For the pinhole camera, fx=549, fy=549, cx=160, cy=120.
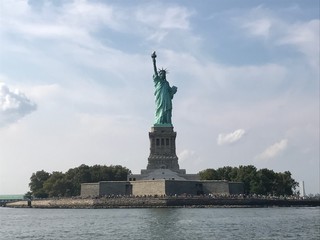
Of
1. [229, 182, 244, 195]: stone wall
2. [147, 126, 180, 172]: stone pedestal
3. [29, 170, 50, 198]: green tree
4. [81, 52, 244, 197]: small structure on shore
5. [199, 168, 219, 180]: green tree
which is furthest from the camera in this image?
[29, 170, 50, 198]: green tree

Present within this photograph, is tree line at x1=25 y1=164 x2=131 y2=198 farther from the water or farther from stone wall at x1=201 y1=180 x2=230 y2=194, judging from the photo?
the water

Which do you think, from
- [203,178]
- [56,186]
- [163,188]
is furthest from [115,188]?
[56,186]

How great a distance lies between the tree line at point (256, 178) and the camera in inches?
3071

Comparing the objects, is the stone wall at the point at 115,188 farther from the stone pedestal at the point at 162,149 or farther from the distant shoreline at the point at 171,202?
the stone pedestal at the point at 162,149

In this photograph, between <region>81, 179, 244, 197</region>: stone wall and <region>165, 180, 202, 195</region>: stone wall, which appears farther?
<region>81, 179, 244, 197</region>: stone wall

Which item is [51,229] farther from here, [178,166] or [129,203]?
[178,166]

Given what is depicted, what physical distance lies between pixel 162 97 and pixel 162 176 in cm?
1351

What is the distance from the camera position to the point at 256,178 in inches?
3098

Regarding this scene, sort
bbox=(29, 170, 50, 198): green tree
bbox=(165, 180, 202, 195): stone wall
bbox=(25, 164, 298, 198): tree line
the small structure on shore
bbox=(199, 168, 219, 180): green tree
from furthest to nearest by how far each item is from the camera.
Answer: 1. bbox=(29, 170, 50, 198): green tree
2. bbox=(199, 168, 219, 180): green tree
3. bbox=(25, 164, 298, 198): tree line
4. the small structure on shore
5. bbox=(165, 180, 202, 195): stone wall

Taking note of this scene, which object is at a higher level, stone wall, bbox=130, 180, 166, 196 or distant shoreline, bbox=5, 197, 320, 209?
stone wall, bbox=130, 180, 166, 196

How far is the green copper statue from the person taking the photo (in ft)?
266

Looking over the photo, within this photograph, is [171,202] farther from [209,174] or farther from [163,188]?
[209,174]

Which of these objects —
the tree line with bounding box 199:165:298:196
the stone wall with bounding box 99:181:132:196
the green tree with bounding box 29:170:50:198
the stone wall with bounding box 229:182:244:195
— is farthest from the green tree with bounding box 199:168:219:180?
the green tree with bounding box 29:170:50:198

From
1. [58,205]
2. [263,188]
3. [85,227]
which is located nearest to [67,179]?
[58,205]
